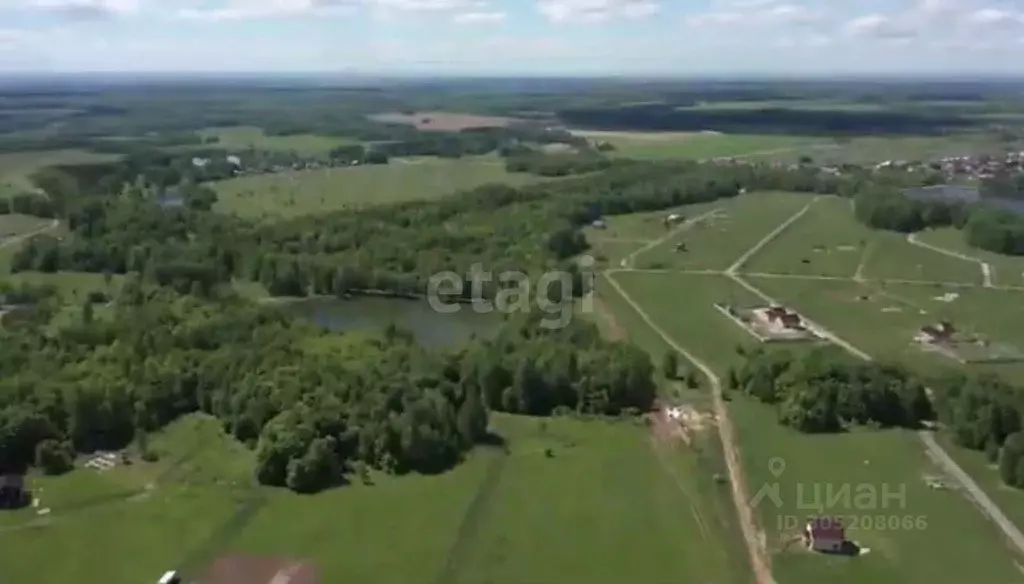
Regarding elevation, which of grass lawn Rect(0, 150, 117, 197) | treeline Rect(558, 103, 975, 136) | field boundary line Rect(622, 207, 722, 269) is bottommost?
treeline Rect(558, 103, 975, 136)

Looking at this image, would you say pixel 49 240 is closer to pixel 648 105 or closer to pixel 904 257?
pixel 904 257

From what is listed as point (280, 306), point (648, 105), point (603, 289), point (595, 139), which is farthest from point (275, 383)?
point (648, 105)

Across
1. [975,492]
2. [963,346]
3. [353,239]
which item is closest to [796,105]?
[353,239]

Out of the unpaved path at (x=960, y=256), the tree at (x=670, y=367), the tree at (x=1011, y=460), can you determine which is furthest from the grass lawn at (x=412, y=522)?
the unpaved path at (x=960, y=256)

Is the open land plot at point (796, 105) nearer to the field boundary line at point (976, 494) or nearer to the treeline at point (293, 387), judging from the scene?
the treeline at point (293, 387)

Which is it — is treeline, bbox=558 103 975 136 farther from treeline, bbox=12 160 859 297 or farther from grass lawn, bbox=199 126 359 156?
treeline, bbox=12 160 859 297

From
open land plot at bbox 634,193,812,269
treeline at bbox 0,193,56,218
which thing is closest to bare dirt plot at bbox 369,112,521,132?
open land plot at bbox 634,193,812,269
